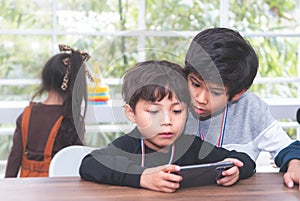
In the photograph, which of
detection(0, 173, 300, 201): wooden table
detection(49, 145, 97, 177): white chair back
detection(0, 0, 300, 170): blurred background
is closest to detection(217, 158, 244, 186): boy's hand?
detection(0, 173, 300, 201): wooden table

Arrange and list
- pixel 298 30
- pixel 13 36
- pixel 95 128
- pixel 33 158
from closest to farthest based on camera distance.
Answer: pixel 95 128 → pixel 33 158 → pixel 13 36 → pixel 298 30

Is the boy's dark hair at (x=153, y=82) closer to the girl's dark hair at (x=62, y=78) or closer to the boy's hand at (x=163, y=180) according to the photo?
the boy's hand at (x=163, y=180)

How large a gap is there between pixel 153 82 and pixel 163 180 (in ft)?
0.67

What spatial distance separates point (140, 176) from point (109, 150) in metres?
0.10

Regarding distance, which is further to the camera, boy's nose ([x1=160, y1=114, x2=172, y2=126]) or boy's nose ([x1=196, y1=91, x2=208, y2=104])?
boy's nose ([x1=196, y1=91, x2=208, y2=104])

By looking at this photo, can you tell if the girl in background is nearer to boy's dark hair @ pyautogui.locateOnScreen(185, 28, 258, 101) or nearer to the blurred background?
the blurred background

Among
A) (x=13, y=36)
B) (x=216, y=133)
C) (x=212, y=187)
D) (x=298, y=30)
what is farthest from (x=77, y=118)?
(x=298, y=30)

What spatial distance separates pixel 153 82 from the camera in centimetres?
115

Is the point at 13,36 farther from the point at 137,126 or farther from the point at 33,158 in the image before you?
the point at 137,126

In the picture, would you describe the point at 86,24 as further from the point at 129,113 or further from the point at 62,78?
the point at 129,113

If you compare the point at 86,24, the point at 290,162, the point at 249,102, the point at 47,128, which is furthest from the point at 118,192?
the point at 86,24

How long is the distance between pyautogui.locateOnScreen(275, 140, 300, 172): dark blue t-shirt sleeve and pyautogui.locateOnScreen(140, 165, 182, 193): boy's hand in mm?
343

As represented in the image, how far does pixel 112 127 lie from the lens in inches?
45.7

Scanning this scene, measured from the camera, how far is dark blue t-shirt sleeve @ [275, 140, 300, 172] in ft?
4.47
